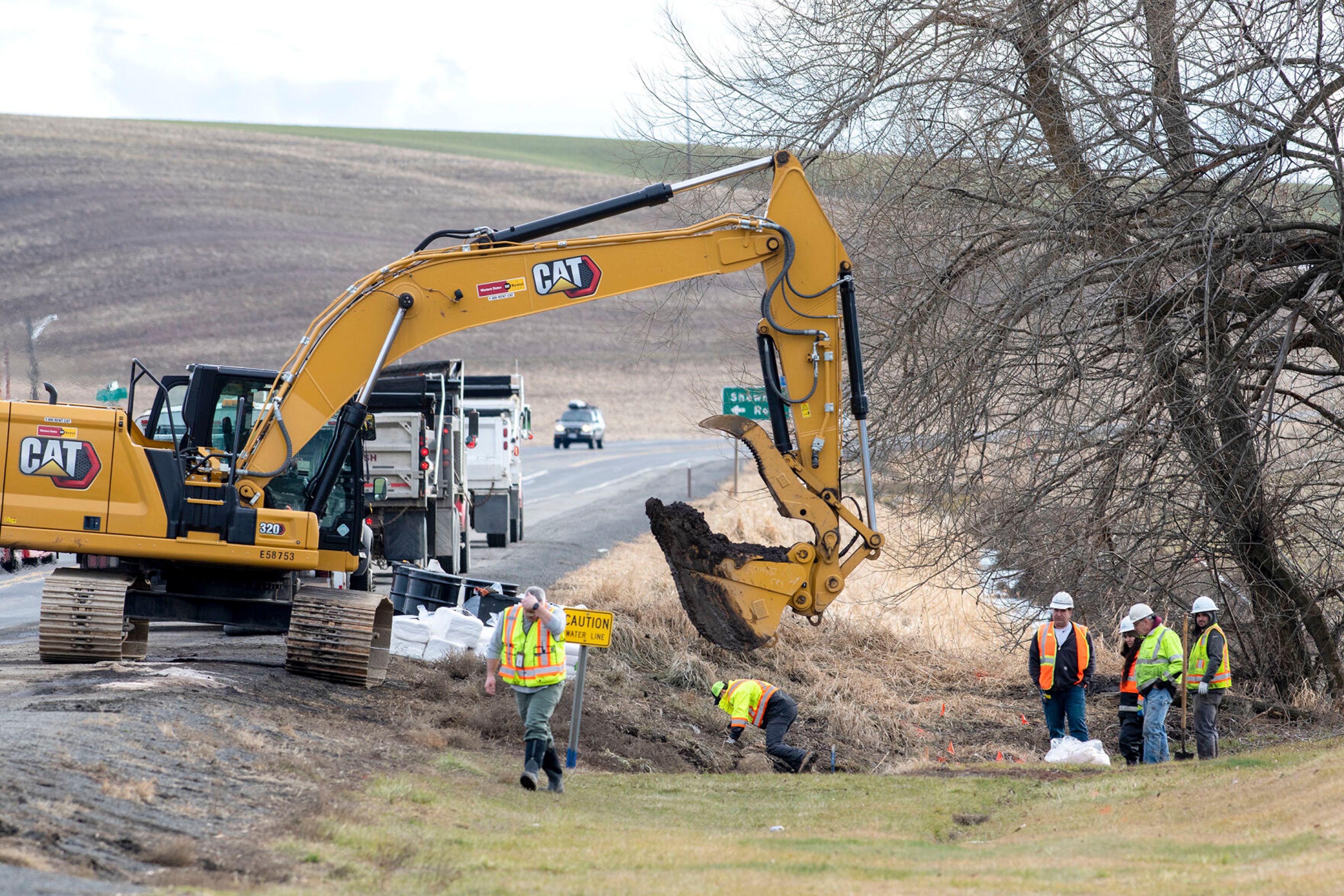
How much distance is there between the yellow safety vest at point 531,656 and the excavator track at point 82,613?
389 cm

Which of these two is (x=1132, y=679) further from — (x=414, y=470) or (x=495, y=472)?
(x=495, y=472)

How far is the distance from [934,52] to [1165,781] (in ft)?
24.4

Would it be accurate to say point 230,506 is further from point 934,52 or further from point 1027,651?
point 1027,651

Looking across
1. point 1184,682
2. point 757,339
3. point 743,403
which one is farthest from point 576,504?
point 757,339

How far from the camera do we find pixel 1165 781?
11.1 m

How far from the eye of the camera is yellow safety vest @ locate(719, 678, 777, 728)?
1282cm

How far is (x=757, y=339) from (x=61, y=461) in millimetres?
5908

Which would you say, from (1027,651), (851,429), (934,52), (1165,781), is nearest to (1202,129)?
(934,52)

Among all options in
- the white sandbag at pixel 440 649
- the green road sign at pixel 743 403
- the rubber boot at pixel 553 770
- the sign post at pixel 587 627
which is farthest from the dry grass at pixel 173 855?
the green road sign at pixel 743 403

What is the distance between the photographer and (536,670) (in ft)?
34.0

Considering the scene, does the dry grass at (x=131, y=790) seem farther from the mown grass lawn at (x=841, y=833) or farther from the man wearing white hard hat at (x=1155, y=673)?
the man wearing white hard hat at (x=1155, y=673)

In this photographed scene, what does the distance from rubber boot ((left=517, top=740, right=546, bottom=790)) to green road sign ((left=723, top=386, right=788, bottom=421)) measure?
27.3ft

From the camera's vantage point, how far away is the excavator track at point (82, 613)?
12078mm

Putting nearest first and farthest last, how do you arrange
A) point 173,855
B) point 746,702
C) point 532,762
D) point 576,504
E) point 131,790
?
point 173,855
point 131,790
point 532,762
point 746,702
point 576,504
